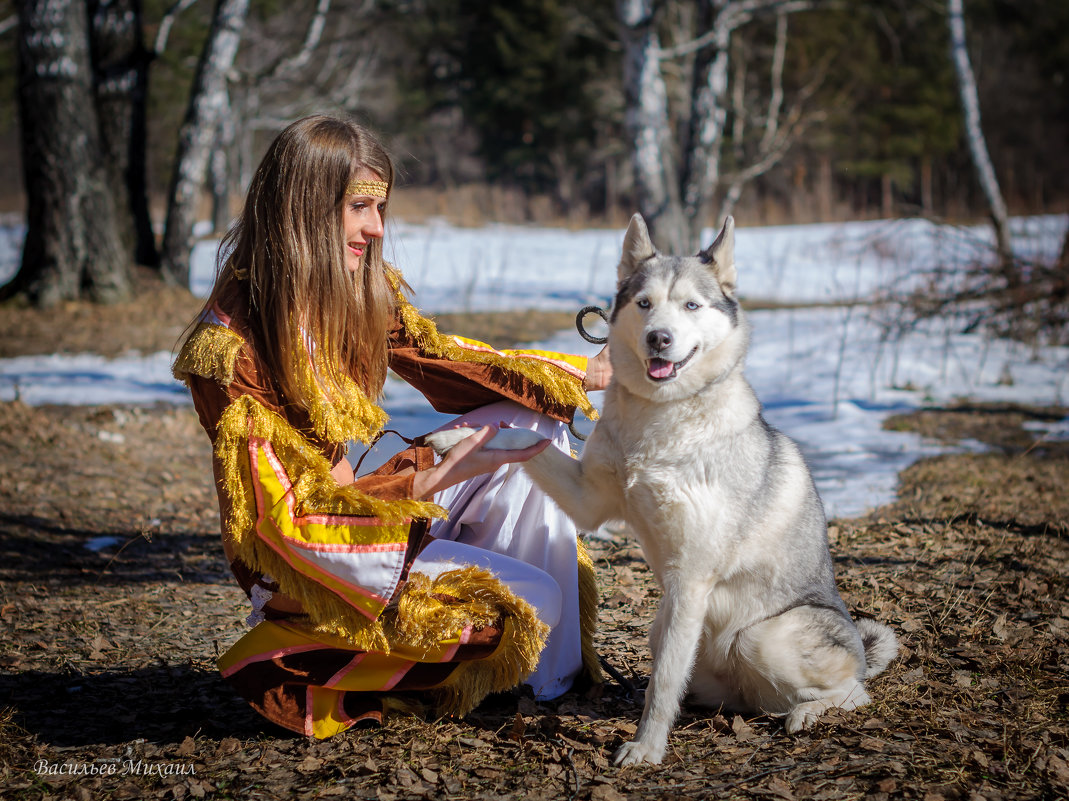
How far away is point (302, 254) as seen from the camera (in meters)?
2.62

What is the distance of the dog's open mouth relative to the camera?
2621mm

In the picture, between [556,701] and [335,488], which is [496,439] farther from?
[556,701]

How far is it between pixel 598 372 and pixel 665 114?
809cm

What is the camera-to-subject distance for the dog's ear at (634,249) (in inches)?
112

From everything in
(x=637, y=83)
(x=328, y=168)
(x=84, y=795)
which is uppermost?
(x=637, y=83)

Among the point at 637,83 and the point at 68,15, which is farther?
the point at 637,83

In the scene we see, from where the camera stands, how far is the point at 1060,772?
95.8 inches

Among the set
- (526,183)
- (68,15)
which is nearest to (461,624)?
(68,15)

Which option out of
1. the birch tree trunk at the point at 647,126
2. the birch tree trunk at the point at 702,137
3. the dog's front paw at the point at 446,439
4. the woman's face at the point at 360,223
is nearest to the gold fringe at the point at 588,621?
the dog's front paw at the point at 446,439

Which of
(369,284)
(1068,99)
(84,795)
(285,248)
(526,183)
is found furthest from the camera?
(526,183)

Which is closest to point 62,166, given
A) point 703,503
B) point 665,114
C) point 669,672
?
point 665,114

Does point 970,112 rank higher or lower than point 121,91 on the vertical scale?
higher

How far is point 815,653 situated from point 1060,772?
744 millimetres

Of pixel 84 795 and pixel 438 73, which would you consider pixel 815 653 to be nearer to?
pixel 84 795
